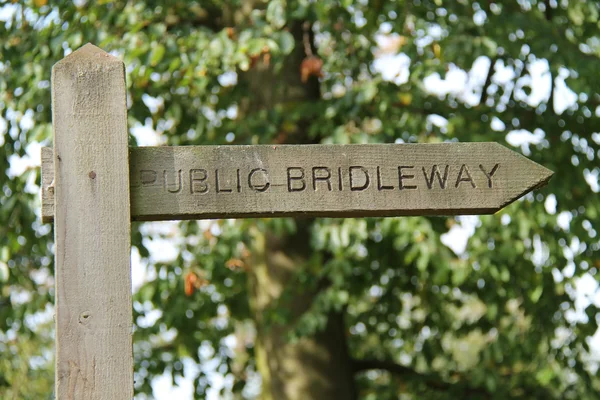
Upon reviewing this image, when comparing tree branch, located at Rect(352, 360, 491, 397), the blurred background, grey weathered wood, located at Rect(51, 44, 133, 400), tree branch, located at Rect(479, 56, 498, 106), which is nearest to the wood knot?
grey weathered wood, located at Rect(51, 44, 133, 400)

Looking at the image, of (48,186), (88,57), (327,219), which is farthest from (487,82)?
(48,186)

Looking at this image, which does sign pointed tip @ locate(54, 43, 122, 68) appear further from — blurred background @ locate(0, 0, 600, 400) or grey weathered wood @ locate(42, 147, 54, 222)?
blurred background @ locate(0, 0, 600, 400)

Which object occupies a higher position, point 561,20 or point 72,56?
point 561,20

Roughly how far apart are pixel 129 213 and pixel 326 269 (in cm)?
323

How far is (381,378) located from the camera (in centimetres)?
845

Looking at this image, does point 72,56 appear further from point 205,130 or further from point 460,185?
point 205,130

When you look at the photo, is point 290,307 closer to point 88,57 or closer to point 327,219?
point 327,219

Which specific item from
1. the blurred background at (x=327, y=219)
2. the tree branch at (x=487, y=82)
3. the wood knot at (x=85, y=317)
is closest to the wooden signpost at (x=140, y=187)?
the wood knot at (x=85, y=317)

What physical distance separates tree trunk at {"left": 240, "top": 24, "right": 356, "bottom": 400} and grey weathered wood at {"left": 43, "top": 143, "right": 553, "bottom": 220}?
11.8 ft

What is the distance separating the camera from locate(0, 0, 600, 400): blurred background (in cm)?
538

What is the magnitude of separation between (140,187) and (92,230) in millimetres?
171

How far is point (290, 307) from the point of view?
6449 mm

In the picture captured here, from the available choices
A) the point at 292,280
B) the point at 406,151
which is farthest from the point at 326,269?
the point at 406,151

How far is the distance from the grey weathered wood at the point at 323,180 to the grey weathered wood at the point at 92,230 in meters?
0.07
